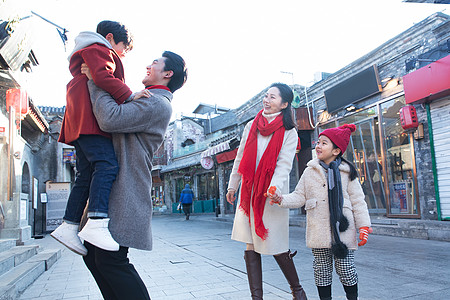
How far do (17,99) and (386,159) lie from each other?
31.7 ft

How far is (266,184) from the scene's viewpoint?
2.52m

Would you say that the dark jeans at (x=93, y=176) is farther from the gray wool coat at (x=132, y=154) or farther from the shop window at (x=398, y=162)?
the shop window at (x=398, y=162)

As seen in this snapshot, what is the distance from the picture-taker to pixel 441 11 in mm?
8008

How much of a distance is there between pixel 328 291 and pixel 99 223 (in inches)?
72.0

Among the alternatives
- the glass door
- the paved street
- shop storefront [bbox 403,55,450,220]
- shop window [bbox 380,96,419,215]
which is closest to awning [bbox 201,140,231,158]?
the glass door

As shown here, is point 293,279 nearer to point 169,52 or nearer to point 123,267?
point 123,267

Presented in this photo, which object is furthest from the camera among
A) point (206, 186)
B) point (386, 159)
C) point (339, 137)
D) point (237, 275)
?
point (206, 186)

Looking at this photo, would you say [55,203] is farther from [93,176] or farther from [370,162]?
[93,176]

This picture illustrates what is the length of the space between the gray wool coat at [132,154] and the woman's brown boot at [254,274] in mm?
1150

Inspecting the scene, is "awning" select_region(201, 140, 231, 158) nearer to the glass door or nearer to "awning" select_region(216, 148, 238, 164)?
"awning" select_region(216, 148, 238, 164)

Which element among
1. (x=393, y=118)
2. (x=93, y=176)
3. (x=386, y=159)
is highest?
(x=393, y=118)

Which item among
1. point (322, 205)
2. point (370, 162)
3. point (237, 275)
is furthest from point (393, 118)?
point (322, 205)

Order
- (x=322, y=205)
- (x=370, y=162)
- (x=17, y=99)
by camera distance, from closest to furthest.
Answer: (x=322, y=205)
(x=17, y=99)
(x=370, y=162)

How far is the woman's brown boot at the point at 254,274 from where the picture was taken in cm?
240
